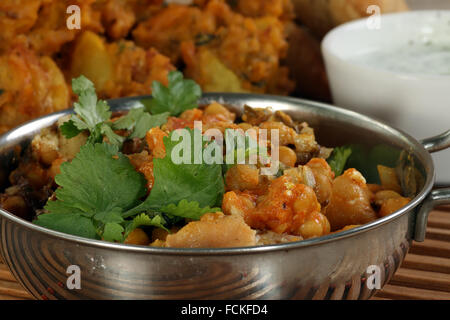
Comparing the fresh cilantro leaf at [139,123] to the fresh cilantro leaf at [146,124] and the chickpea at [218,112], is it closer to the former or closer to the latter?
the fresh cilantro leaf at [146,124]

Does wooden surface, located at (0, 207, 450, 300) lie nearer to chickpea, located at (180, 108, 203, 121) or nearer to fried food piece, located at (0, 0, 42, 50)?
chickpea, located at (180, 108, 203, 121)

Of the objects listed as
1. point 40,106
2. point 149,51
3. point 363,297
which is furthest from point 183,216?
point 149,51

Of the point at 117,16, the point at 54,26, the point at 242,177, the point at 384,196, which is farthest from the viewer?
the point at 117,16

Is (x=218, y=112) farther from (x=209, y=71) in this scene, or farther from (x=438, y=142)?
(x=438, y=142)

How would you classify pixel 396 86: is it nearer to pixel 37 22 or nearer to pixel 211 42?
pixel 211 42

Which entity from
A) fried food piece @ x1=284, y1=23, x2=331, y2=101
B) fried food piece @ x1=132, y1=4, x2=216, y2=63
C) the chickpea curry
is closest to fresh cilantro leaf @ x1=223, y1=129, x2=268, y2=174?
the chickpea curry

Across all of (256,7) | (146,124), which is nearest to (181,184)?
(146,124)
